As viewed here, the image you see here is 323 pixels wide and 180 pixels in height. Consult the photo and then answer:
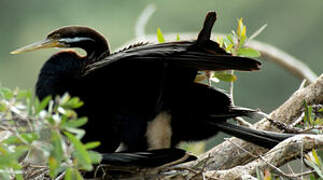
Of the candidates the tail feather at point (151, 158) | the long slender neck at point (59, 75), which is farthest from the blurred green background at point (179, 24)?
the tail feather at point (151, 158)

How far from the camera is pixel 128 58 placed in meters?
2.78

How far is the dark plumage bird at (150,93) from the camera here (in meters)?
2.73

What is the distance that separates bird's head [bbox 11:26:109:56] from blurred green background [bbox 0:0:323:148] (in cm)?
1006

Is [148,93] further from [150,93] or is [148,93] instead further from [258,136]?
[258,136]

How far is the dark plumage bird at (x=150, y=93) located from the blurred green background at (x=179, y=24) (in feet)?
33.3

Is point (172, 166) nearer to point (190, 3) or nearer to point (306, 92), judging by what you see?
point (306, 92)

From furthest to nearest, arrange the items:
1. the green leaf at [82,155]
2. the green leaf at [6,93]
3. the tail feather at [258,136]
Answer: the tail feather at [258,136], the green leaf at [6,93], the green leaf at [82,155]

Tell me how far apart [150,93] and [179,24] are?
12656 mm

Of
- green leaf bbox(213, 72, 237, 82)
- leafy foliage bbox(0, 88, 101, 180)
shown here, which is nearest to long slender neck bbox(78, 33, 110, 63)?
green leaf bbox(213, 72, 237, 82)

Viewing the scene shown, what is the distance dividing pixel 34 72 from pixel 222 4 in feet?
17.7

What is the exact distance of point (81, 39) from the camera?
3.35 metres

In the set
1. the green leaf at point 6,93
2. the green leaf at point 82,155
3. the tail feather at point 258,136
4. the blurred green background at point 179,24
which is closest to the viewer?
the green leaf at point 82,155

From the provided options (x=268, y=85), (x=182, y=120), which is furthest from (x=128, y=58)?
(x=268, y=85)

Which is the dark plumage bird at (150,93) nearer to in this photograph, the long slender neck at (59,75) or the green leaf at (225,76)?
the long slender neck at (59,75)
